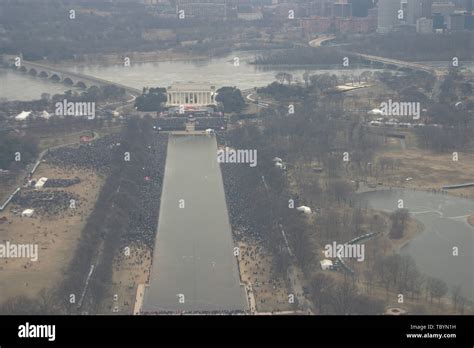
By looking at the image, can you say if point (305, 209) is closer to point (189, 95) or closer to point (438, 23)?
point (189, 95)

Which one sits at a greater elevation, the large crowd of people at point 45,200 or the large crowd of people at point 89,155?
the large crowd of people at point 89,155

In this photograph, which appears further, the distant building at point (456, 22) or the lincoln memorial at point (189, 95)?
the distant building at point (456, 22)

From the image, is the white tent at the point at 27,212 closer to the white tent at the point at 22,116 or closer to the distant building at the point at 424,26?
the white tent at the point at 22,116

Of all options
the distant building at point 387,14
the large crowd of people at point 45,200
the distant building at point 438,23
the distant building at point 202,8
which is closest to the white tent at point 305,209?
the large crowd of people at point 45,200

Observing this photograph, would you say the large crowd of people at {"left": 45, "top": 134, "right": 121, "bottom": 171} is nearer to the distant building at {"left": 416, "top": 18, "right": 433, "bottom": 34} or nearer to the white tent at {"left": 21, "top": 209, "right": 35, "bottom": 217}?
the white tent at {"left": 21, "top": 209, "right": 35, "bottom": 217}
